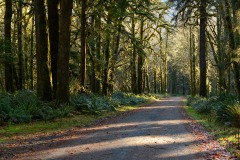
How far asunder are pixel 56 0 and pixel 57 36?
1.87 meters

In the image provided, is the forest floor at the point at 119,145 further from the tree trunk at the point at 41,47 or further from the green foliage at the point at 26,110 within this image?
the tree trunk at the point at 41,47

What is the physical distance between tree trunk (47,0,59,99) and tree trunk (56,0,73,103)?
122 centimetres

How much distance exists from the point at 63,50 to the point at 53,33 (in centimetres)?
185

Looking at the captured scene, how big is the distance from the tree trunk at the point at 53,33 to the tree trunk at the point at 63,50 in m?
1.22

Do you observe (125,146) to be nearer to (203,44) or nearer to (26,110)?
(26,110)

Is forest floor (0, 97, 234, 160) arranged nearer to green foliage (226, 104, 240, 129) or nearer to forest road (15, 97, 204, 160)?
forest road (15, 97, 204, 160)

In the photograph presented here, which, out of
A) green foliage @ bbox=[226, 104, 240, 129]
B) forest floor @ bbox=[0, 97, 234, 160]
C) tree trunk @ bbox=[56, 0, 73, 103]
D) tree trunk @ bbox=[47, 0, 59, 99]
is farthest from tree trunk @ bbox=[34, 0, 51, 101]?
green foliage @ bbox=[226, 104, 240, 129]

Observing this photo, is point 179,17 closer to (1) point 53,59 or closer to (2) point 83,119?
(1) point 53,59

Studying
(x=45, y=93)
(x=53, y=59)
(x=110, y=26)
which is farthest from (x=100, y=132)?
(x=110, y=26)

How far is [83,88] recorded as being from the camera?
20062 millimetres

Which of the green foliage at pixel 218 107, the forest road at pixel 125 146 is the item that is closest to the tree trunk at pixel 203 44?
the green foliage at pixel 218 107

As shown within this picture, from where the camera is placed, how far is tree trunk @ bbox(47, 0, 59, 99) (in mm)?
16656

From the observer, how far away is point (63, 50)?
15.5 meters

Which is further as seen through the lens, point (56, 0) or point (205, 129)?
point (56, 0)
